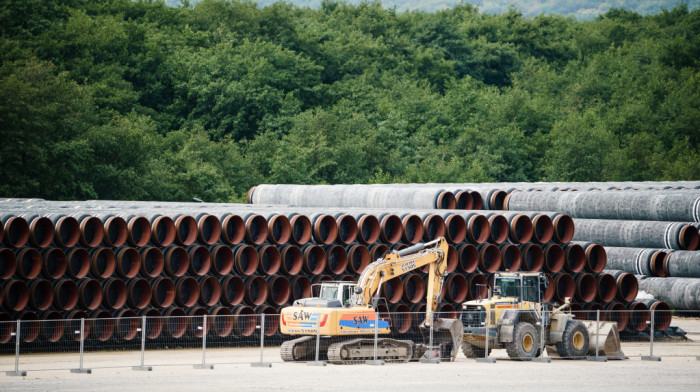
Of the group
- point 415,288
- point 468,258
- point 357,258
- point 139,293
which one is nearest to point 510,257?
point 468,258

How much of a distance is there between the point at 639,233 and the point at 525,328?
A: 42.9 feet

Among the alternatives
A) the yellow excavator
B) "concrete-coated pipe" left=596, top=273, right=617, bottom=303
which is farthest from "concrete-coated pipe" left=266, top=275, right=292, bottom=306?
"concrete-coated pipe" left=596, top=273, right=617, bottom=303

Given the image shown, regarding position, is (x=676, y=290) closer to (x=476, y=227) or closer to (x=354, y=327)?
(x=476, y=227)

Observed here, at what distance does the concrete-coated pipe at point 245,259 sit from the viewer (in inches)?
1062

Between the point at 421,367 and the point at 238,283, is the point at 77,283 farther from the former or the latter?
the point at 421,367

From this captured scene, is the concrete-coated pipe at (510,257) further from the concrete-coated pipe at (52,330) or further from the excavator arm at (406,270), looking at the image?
the concrete-coated pipe at (52,330)

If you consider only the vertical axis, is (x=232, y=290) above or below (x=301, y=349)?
above

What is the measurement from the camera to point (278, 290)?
1091 inches

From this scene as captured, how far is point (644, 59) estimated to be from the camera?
88.9 meters

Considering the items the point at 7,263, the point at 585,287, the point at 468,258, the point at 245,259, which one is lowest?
the point at 585,287

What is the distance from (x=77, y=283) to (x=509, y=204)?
17.4m

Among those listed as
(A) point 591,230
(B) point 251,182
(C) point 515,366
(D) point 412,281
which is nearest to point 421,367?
(C) point 515,366

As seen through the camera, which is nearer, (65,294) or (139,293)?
(65,294)

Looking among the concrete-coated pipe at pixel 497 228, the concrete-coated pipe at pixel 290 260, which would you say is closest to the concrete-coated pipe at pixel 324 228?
the concrete-coated pipe at pixel 290 260
